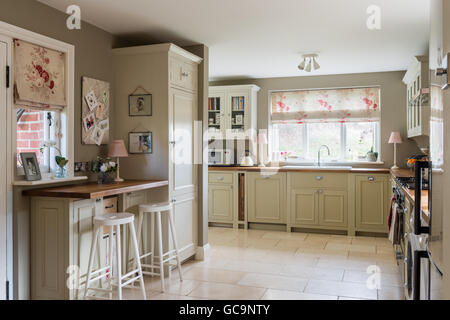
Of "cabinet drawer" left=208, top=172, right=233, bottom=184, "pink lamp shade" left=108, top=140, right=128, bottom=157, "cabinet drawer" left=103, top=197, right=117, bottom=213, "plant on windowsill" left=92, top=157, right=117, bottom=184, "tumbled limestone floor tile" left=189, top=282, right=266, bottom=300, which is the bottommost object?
"tumbled limestone floor tile" left=189, top=282, right=266, bottom=300

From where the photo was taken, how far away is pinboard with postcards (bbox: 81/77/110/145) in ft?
11.7

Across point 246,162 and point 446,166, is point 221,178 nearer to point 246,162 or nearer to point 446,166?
point 246,162

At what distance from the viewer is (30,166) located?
297 cm

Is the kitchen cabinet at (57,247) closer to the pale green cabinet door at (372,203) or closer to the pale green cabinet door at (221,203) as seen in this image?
the pale green cabinet door at (221,203)

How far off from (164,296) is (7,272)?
1.20 metres

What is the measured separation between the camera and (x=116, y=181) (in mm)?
3662

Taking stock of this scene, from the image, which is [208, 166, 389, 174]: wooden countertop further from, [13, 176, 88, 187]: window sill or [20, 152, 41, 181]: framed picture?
[20, 152, 41, 181]: framed picture

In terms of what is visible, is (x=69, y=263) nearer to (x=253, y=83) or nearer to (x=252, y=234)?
(x=252, y=234)

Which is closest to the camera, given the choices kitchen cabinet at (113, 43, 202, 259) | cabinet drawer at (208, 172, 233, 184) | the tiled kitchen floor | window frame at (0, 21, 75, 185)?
window frame at (0, 21, 75, 185)

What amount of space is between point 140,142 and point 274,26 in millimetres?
1737

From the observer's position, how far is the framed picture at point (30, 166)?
2.92 metres

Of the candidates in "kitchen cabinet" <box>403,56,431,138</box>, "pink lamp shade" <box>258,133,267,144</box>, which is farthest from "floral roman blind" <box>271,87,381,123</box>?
"kitchen cabinet" <box>403,56,431,138</box>

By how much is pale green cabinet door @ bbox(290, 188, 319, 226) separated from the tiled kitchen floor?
299 mm

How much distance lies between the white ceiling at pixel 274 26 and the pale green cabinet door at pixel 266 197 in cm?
176
